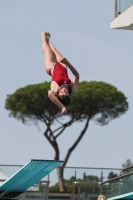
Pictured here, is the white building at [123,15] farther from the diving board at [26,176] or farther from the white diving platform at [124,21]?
the diving board at [26,176]

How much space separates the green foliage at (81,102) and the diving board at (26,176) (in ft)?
103

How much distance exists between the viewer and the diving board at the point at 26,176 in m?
16.2

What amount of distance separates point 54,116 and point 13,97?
329cm

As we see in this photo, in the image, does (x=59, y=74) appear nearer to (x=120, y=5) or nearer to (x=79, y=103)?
(x=120, y=5)

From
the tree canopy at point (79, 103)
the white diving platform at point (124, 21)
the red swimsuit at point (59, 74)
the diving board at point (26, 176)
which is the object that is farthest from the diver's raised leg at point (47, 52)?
the tree canopy at point (79, 103)

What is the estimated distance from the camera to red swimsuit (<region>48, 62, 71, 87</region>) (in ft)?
45.0

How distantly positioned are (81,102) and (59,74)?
119 feet

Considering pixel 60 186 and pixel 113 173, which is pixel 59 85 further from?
A: pixel 60 186

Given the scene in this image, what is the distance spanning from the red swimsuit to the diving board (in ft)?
8.72

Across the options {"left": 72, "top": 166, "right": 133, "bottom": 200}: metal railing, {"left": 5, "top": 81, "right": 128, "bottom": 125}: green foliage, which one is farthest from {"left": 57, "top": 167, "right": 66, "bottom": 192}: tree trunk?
{"left": 5, "top": 81, "right": 128, "bottom": 125}: green foliage

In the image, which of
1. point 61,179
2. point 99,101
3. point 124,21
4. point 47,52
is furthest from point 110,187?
point 99,101

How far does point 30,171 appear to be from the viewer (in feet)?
54.0

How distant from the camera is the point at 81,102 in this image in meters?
50.0

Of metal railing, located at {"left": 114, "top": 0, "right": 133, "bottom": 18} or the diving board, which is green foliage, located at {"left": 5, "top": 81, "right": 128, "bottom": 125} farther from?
the diving board
